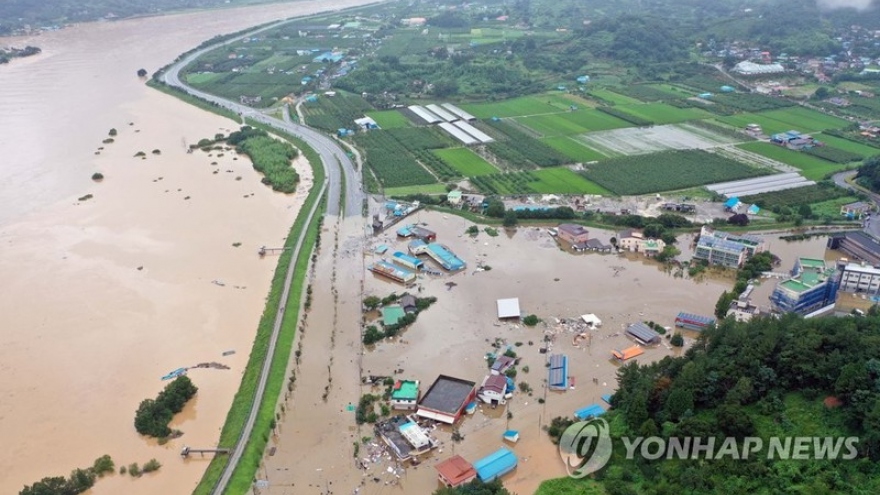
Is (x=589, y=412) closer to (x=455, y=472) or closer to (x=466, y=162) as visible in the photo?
(x=455, y=472)

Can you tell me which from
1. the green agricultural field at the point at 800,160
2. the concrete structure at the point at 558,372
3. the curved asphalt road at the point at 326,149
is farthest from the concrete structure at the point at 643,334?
the green agricultural field at the point at 800,160

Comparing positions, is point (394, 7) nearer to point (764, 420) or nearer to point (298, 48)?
point (298, 48)

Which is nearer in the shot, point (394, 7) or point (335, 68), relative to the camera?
point (335, 68)

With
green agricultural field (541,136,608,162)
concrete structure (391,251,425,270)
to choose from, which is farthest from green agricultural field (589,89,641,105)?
concrete structure (391,251,425,270)

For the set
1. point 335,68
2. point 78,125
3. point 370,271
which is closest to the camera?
point 370,271

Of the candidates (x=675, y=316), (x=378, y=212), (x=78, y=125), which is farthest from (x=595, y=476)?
(x=78, y=125)

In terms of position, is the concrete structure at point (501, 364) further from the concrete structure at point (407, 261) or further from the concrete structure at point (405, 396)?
the concrete structure at point (407, 261)
